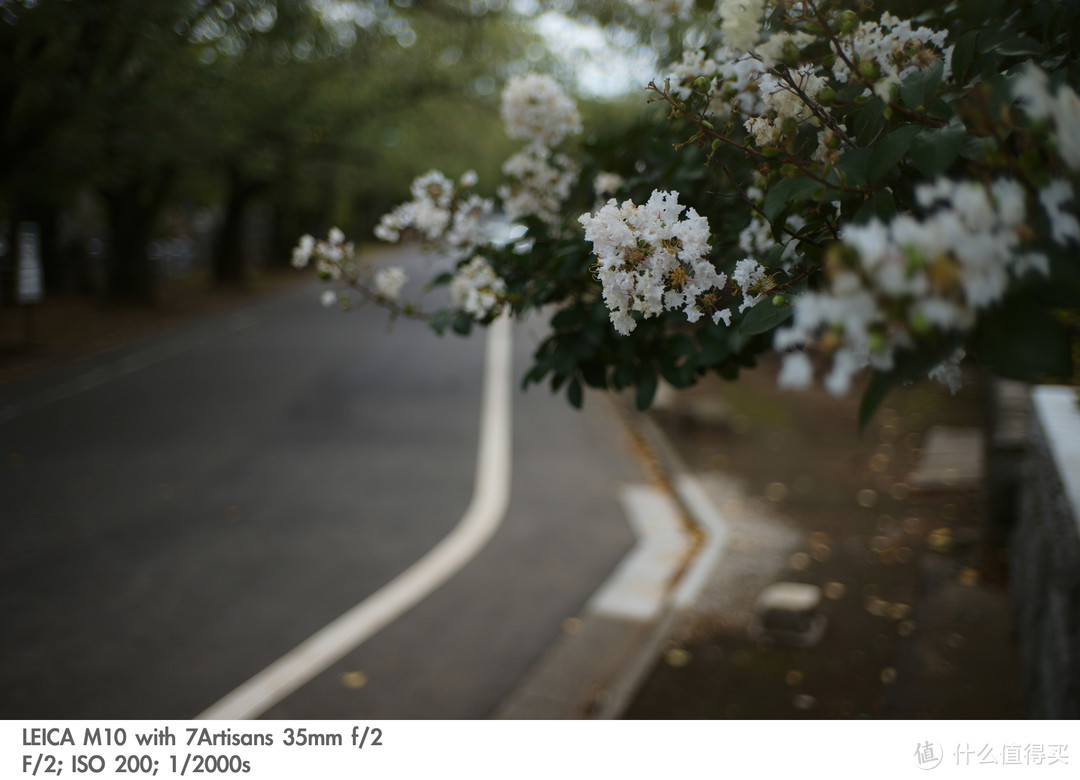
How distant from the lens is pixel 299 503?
21.9 ft

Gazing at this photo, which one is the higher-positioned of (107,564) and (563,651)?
(107,564)

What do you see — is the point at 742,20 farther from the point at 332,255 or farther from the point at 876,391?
the point at 332,255

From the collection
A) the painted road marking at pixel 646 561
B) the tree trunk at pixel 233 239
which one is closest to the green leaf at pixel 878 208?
the painted road marking at pixel 646 561

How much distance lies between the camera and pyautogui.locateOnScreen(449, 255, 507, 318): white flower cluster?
2.82m

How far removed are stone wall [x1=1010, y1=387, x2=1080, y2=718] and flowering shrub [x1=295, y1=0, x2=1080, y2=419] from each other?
142cm

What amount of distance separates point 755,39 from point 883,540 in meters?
5.18

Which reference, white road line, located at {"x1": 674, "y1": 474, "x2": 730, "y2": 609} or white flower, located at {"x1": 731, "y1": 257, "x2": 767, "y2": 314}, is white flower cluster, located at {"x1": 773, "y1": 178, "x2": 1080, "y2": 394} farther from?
white road line, located at {"x1": 674, "y1": 474, "x2": 730, "y2": 609}

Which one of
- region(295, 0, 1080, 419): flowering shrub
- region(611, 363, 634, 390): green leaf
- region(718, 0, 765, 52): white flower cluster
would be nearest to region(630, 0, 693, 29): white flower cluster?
region(295, 0, 1080, 419): flowering shrub

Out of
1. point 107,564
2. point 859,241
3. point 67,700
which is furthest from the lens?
point 107,564

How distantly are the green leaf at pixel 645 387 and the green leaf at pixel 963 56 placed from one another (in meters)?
1.27

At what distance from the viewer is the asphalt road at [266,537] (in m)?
4.26

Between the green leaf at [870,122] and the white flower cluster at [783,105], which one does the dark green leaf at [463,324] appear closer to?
the white flower cluster at [783,105]
